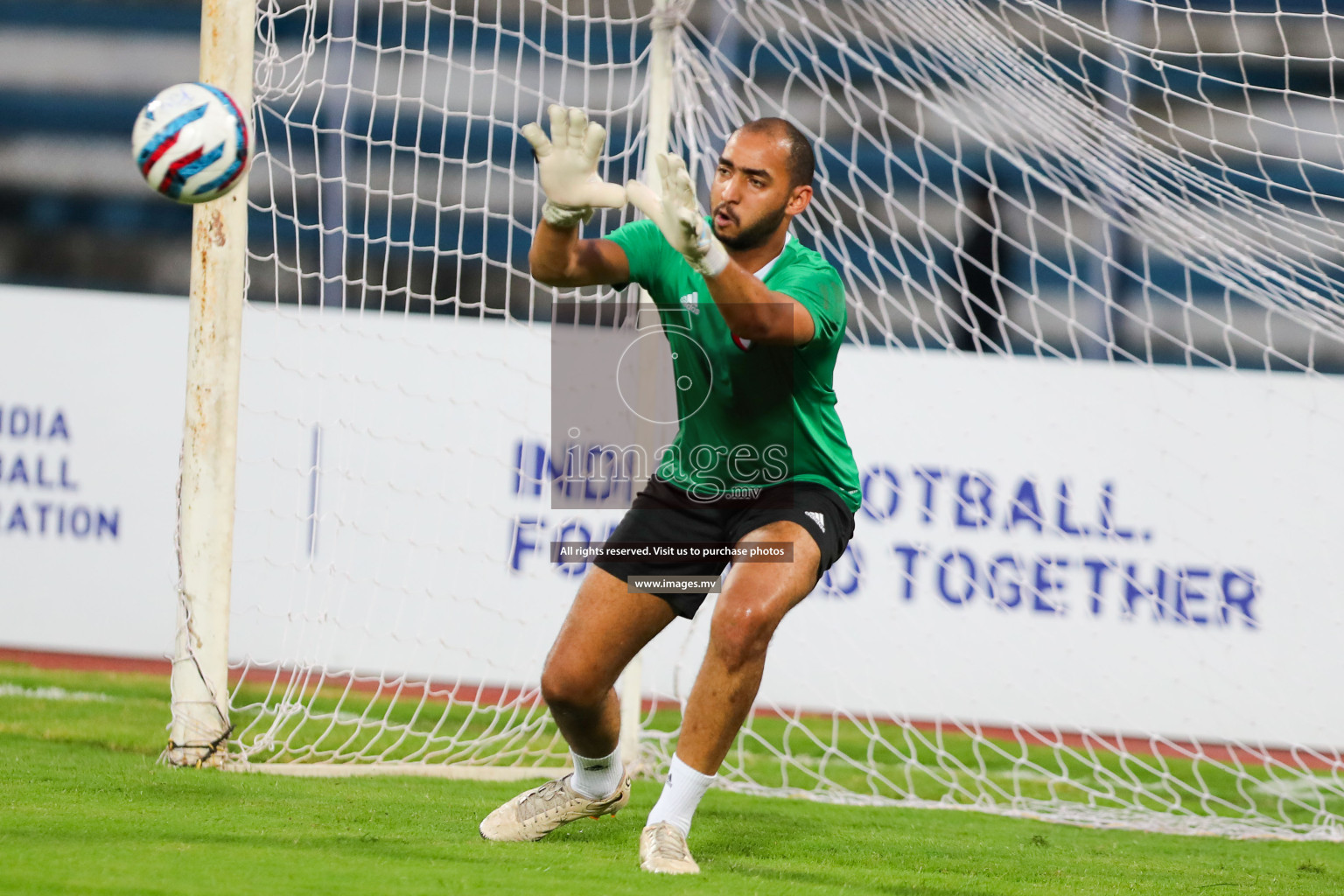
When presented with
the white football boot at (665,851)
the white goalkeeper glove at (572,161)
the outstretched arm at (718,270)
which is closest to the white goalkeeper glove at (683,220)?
the outstretched arm at (718,270)

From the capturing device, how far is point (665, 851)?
10.1 ft

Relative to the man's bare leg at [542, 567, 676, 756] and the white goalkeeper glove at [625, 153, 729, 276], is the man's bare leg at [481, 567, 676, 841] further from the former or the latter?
the white goalkeeper glove at [625, 153, 729, 276]

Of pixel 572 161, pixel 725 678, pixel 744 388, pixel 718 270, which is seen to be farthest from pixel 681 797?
pixel 572 161

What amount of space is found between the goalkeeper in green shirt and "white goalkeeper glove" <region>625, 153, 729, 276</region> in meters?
0.20

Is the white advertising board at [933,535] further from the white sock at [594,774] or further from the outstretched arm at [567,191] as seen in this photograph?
the outstretched arm at [567,191]

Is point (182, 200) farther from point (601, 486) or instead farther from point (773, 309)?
point (601, 486)

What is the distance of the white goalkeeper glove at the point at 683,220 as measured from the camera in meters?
2.80

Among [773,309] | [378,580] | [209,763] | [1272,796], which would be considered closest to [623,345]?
[378,580]

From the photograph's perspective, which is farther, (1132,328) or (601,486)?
(1132,328)

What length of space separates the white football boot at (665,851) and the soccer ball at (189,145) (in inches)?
76.9

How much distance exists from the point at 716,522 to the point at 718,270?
760 millimetres

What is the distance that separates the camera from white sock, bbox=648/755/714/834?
124 inches

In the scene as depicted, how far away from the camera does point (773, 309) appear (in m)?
2.98

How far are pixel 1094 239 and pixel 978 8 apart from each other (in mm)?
2763
